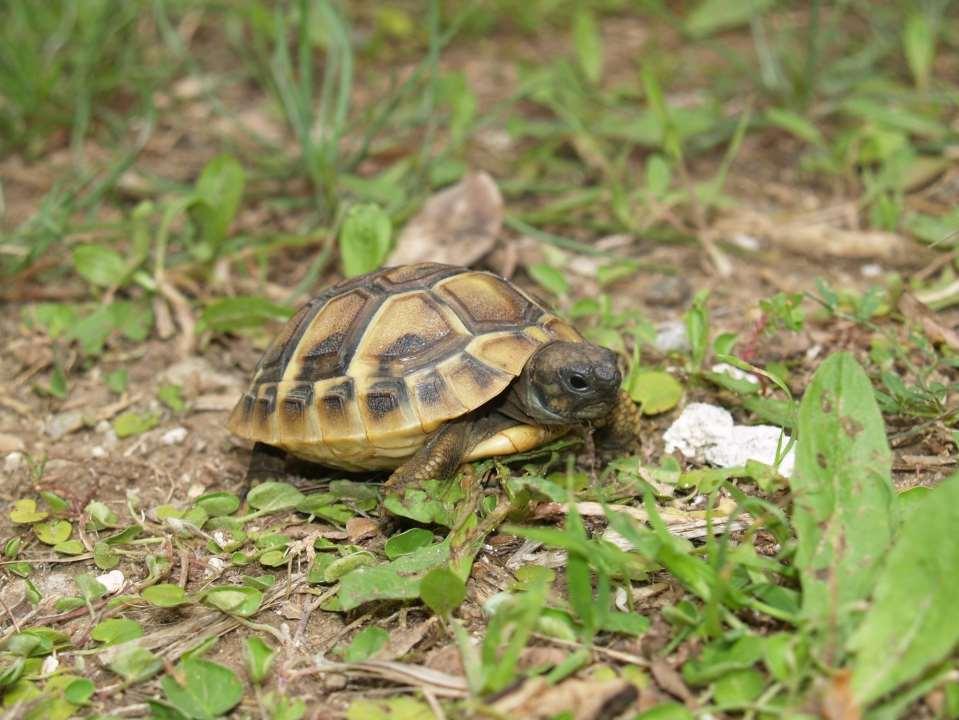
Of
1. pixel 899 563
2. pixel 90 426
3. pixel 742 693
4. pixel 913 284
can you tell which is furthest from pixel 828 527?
pixel 90 426

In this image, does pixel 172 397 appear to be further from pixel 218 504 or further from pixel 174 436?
pixel 218 504

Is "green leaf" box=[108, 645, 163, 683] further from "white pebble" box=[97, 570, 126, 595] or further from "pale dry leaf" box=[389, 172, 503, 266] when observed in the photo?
"pale dry leaf" box=[389, 172, 503, 266]

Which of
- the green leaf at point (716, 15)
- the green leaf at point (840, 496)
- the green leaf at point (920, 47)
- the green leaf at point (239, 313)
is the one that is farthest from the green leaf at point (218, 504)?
the green leaf at point (716, 15)

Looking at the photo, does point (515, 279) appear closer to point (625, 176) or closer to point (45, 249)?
point (625, 176)

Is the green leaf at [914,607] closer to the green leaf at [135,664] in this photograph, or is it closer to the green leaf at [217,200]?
the green leaf at [135,664]

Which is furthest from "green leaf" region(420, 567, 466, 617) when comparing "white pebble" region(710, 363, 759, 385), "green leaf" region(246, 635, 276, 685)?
"white pebble" region(710, 363, 759, 385)

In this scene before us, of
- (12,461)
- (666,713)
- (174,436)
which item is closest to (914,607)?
(666,713)
